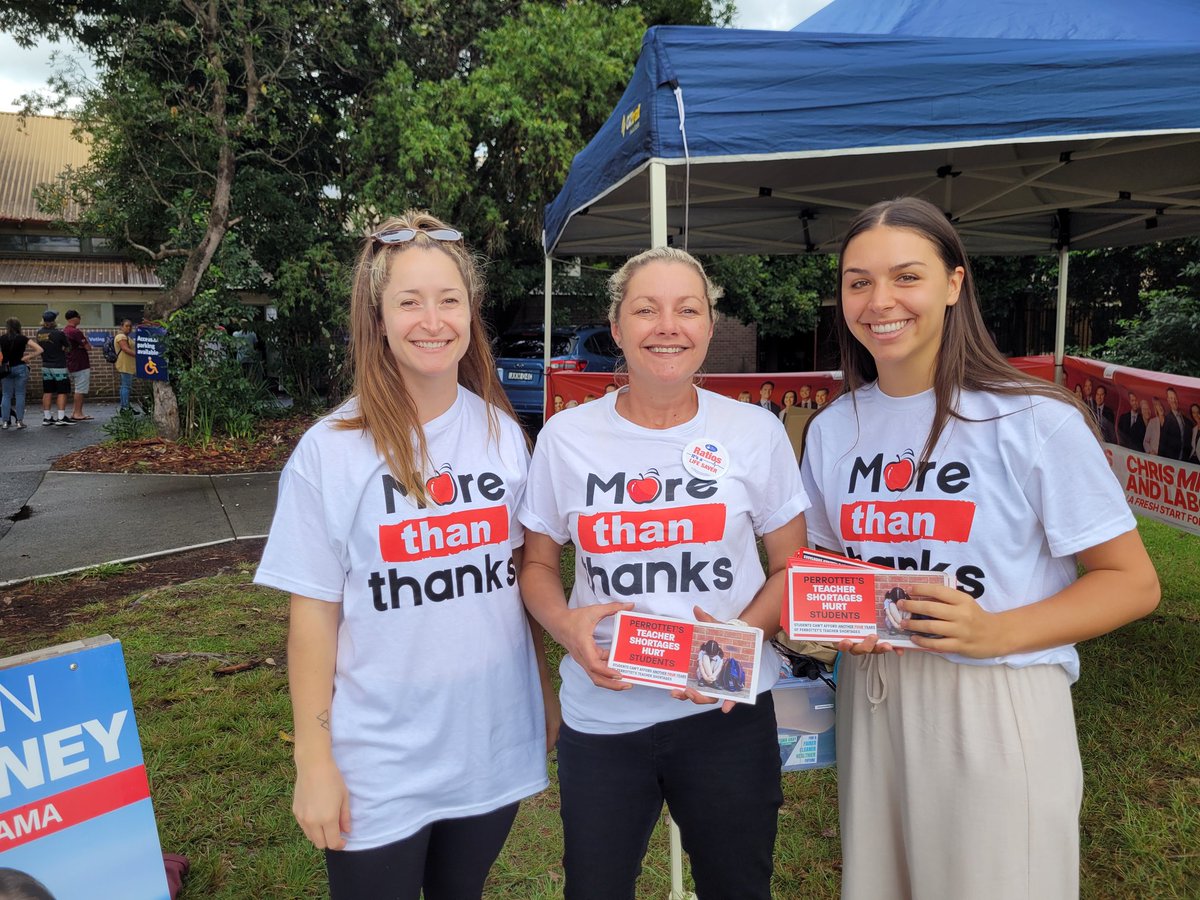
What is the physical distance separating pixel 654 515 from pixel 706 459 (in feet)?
0.57

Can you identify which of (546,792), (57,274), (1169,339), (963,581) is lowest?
(546,792)

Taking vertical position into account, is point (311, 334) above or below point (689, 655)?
above

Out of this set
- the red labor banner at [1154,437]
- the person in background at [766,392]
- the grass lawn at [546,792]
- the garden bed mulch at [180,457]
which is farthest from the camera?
the garden bed mulch at [180,457]

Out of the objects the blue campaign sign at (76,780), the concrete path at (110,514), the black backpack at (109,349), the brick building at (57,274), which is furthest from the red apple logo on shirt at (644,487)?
the brick building at (57,274)

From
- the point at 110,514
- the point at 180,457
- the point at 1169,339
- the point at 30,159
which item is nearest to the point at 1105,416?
the point at 1169,339

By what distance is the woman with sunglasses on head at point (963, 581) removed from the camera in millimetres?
1513

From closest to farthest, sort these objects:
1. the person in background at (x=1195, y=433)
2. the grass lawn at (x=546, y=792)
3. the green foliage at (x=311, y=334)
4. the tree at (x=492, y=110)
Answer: the grass lawn at (x=546, y=792)
the person in background at (x=1195, y=433)
the tree at (x=492, y=110)
the green foliage at (x=311, y=334)

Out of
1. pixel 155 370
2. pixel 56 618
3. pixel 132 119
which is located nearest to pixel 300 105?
pixel 132 119

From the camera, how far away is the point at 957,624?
1.46 m

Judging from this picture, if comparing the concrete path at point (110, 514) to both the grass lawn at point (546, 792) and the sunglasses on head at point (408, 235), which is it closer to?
the grass lawn at point (546, 792)

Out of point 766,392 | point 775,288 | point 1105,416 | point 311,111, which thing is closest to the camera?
point 1105,416

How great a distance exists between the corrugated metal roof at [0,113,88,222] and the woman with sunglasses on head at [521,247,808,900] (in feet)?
84.7

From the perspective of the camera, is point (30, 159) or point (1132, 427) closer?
point (1132, 427)

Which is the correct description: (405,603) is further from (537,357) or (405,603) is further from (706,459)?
(537,357)
